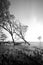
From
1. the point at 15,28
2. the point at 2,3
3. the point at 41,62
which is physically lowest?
the point at 41,62

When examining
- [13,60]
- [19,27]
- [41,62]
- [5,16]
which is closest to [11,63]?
[13,60]

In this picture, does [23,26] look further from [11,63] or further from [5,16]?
[11,63]

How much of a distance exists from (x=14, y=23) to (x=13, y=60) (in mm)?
10615

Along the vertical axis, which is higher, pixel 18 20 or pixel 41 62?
pixel 18 20

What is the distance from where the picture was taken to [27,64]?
3.54 metres

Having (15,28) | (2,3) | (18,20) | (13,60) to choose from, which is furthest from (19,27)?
(13,60)

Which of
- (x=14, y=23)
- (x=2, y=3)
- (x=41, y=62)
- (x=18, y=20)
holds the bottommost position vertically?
(x=41, y=62)

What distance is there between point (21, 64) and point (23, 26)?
1117cm

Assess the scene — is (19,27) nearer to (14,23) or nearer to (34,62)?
(14,23)

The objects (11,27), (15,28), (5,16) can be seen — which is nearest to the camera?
(5,16)

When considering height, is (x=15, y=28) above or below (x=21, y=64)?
above

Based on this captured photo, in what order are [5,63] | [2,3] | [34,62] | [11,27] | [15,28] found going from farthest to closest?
1. [15,28]
2. [11,27]
3. [2,3]
4. [34,62]
5. [5,63]

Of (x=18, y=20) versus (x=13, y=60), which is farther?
(x=18, y=20)

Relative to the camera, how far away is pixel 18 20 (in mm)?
13555
